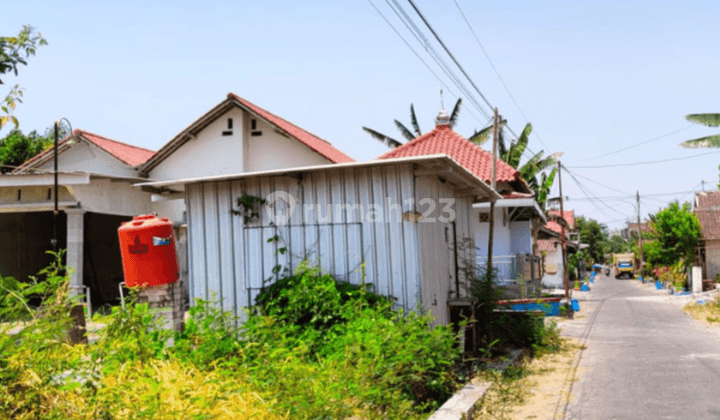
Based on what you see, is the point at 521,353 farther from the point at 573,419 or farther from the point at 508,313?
the point at 573,419

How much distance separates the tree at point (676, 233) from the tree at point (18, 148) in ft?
113

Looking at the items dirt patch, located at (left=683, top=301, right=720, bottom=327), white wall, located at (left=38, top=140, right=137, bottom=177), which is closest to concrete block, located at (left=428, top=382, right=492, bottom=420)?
dirt patch, located at (left=683, top=301, right=720, bottom=327)

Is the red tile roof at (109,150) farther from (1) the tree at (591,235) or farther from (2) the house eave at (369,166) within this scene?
(1) the tree at (591,235)

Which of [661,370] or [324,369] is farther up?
[324,369]

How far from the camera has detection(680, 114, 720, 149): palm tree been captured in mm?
21234

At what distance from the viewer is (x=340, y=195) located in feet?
33.5

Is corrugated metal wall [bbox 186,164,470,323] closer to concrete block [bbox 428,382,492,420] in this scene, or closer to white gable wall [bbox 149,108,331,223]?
concrete block [bbox 428,382,492,420]

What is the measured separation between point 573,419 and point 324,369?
10.7 ft

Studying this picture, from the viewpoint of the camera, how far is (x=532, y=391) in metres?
9.47

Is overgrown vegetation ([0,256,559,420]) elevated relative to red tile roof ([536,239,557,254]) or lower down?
lower down

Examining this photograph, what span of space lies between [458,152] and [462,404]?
41.4ft

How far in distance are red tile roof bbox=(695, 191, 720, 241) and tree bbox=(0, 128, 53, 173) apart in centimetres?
3590

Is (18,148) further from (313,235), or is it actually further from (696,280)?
(696,280)

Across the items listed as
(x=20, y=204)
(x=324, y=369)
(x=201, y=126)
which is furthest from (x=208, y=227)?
(x=201, y=126)
